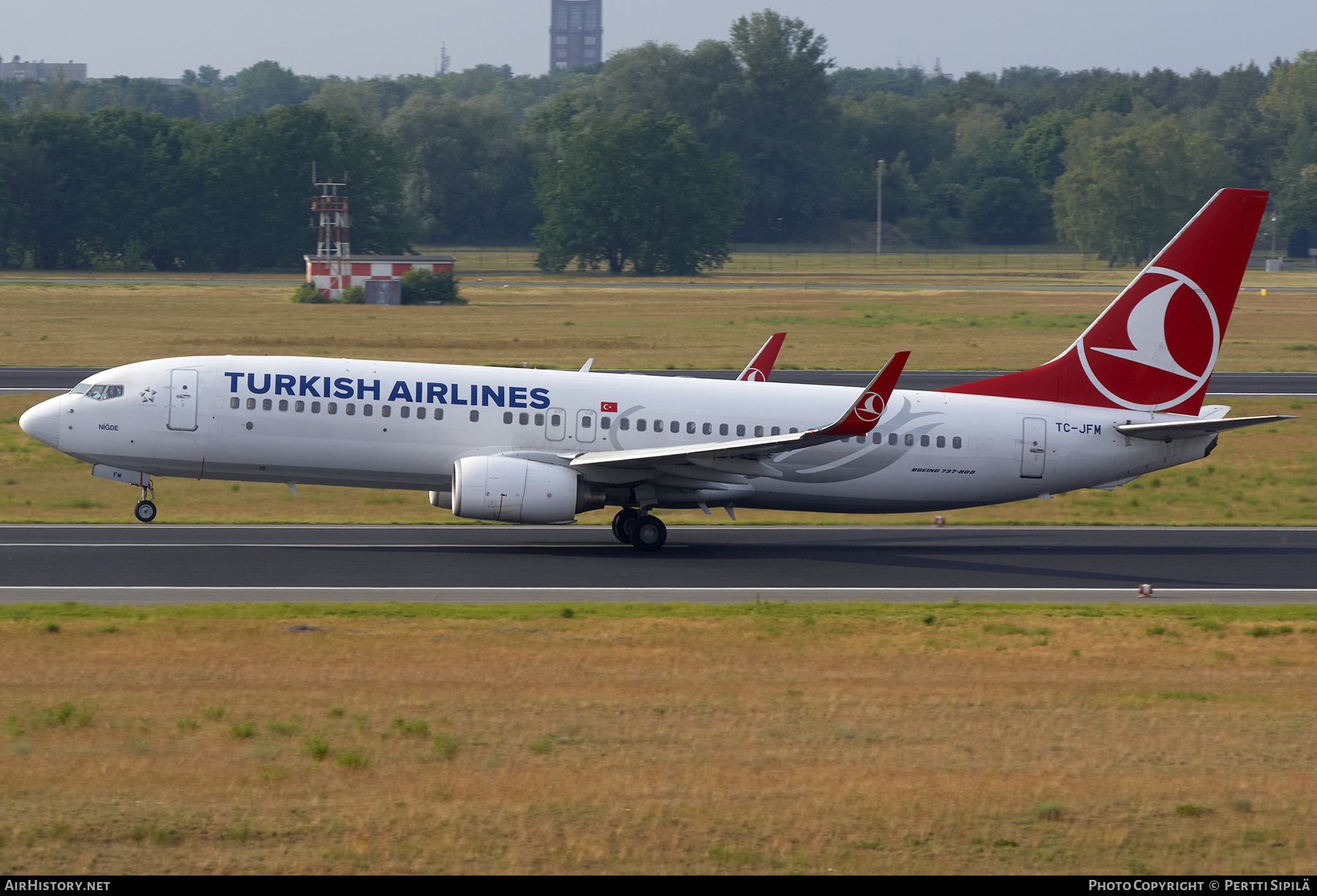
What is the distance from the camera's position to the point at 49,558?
29812mm

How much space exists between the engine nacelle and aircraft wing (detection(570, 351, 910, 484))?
30.8 inches

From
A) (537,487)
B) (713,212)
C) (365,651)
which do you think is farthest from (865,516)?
(713,212)

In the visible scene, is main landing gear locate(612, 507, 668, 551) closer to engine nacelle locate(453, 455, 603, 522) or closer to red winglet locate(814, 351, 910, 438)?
engine nacelle locate(453, 455, 603, 522)

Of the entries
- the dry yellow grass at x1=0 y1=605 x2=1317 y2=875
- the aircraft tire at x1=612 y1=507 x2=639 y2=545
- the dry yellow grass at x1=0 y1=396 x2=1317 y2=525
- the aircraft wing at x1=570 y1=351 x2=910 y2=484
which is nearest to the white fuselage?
the aircraft wing at x1=570 y1=351 x2=910 y2=484

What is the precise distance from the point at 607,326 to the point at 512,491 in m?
59.6

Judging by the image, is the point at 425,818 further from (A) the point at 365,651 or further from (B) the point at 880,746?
(A) the point at 365,651

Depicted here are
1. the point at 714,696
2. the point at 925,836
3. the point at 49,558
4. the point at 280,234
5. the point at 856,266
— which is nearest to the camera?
the point at 925,836

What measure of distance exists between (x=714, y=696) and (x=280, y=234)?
148414mm

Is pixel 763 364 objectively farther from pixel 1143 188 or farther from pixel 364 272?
pixel 1143 188

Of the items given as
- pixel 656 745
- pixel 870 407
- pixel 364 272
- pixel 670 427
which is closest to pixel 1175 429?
pixel 870 407

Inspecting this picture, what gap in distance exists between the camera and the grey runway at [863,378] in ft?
190

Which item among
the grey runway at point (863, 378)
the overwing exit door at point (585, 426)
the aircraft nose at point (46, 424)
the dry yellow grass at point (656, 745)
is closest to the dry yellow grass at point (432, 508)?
the aircraft nose at point (46, 424)

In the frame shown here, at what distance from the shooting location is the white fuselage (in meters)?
32.1

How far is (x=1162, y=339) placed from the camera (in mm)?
34125
